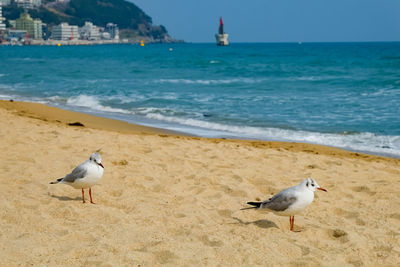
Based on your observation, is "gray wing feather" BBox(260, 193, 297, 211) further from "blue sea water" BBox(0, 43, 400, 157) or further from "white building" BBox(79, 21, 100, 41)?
"white building" BBox(79, 21, 100, 41)

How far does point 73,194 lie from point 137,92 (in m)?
15.7

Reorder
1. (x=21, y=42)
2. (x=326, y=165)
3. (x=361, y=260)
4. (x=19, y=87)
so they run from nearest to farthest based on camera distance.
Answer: (x=361, y=260), (x=326, y=165), (x=19, y=87), (x=21, y=42)

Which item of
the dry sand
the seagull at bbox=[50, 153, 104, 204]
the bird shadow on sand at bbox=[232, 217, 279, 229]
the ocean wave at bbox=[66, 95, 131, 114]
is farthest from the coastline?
the seagull at bbox=[50, 153, 104, 204]

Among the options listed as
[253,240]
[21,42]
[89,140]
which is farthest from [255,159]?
[21,42]

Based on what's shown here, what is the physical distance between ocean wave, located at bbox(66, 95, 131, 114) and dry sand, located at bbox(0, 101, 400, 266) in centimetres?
723

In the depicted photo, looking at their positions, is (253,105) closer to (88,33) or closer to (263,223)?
(263,223)

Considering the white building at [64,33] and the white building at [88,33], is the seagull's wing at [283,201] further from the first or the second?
the white building at [88,33]

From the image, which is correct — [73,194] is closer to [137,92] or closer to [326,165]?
[326,165]

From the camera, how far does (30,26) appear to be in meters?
168

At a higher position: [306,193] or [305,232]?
[306,193]

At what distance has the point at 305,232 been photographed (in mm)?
4625

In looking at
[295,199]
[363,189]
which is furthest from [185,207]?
[363,189]

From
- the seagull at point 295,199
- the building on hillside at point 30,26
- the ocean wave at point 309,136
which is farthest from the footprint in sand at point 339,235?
the building on hillside at point 30,26

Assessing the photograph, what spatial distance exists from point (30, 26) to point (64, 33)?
A: 39.2 ft
